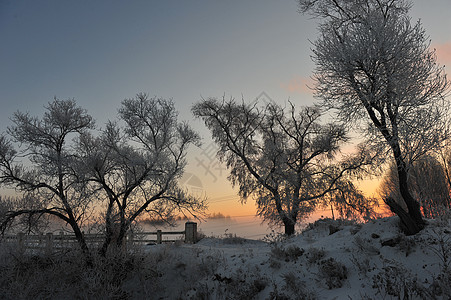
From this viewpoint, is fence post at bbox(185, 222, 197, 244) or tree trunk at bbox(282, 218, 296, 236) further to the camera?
fence post at bbox(185, 222, 197, 244)

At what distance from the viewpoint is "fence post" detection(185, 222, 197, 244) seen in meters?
20.2

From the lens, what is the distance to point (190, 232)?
2048 cm

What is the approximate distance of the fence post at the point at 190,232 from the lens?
2025 centimetres

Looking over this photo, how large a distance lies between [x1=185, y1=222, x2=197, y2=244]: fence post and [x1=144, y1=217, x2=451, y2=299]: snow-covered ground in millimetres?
7500

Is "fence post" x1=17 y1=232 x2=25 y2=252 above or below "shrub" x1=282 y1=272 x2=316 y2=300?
above

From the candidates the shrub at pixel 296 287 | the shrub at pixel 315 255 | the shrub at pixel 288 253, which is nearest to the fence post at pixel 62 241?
the shrub at pixel 288 253

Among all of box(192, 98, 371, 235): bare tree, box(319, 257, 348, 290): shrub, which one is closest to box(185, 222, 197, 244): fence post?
box(192, 98, 371, 235): bare tree

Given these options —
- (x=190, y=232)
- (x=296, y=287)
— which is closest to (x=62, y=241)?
(x=190, y=232)

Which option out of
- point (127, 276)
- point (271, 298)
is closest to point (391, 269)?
point (271, 298)

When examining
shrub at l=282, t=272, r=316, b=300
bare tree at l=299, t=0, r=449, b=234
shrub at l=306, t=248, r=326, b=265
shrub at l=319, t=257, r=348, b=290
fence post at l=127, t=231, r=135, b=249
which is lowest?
shrub at l=282, t=272, r=316, b=300

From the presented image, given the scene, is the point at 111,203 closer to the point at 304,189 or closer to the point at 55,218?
the point at 55,218

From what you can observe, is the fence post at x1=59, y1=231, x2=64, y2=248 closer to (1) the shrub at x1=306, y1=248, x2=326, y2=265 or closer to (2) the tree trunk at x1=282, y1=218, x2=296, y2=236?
(1) the shrub at x1=306, y1=248, x2=326, y2=265

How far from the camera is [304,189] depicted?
20.2 meters

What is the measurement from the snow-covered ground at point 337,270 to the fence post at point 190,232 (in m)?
7.50
